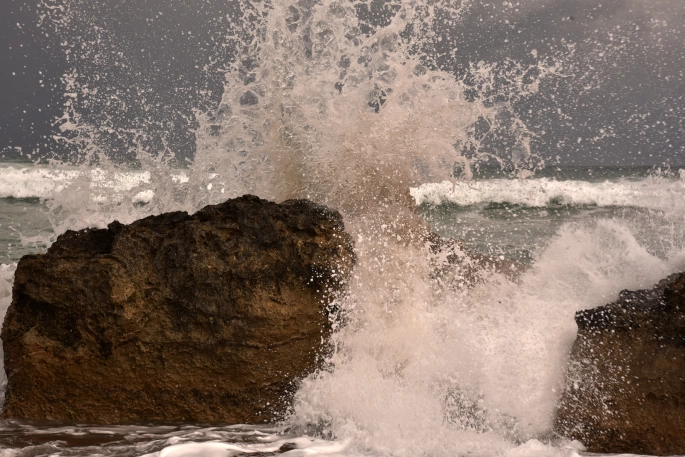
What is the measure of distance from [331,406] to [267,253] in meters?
0.74

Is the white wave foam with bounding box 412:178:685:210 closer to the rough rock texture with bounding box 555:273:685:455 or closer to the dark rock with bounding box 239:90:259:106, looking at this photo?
the dark rock with bounding box 239:90:259:106

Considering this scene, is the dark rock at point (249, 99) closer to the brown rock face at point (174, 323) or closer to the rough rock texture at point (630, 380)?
the brown rock face at point (174, 323)

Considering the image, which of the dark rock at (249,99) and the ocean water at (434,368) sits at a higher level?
the dark rock at (249,99)

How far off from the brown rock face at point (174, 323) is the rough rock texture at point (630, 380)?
3.70 feet

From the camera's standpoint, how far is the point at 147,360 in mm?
2729

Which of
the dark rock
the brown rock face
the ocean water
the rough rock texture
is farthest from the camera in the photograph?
the dark rock

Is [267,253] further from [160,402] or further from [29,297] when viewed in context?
[29,297]

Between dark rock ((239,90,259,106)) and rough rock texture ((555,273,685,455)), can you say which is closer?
rough rock texture ((555,273,685,455))

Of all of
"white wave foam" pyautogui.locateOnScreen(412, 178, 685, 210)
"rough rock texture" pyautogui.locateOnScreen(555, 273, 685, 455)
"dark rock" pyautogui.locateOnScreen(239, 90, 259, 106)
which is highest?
"white wave foam" pyautogui.locateOnScreen(412, 178, 685, 210)

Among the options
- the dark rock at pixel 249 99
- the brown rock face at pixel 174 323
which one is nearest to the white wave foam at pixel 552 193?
the dark rock at pixel 249 99

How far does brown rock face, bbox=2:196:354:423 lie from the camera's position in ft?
8.77

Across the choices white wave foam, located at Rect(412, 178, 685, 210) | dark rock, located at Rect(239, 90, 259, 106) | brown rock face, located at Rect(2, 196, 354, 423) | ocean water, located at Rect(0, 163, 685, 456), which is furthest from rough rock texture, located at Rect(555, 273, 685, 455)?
white wave foam, located at Rect(412, 178, 685, 210)

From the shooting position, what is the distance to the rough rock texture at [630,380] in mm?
2529

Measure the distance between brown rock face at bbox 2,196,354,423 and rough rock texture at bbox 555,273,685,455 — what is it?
113cm
